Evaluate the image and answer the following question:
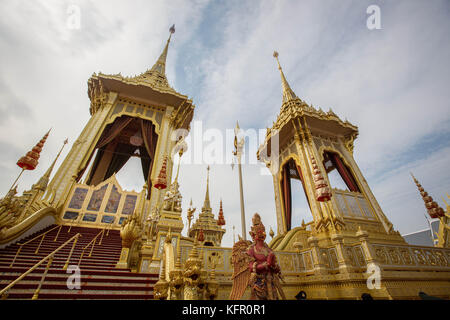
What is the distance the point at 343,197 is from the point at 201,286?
35.0 ft

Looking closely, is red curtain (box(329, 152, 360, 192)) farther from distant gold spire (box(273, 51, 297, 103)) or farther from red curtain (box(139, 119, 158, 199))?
red curtain (box(139, 119, 158, 199))

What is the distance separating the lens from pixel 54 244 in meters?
6.70

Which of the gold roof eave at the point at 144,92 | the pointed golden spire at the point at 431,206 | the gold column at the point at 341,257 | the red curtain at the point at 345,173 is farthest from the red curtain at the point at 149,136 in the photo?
the pointed golden spire at the point at 431,206

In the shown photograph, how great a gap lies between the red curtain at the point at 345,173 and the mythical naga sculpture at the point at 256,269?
37.0 ft

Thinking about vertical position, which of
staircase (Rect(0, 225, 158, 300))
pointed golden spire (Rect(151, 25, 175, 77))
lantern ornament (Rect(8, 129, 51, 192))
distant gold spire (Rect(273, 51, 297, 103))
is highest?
pointed golden spire (Rect(151, 25, 175, 77))

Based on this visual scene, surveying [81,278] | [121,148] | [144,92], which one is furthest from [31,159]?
[121,148]

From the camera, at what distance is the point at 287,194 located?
13617 mm

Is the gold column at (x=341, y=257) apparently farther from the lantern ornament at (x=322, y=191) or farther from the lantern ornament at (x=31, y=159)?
the lantern ornament at (x=31, y=159)

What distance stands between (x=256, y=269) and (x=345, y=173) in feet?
40.2

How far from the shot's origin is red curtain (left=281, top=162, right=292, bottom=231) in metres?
12.8

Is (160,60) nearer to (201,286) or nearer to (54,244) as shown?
(54,244)

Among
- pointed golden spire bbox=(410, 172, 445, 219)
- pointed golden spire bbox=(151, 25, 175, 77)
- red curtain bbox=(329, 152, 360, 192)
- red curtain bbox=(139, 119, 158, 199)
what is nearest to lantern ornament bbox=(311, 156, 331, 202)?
red curtain bbox=(329, 152, 360, 192)

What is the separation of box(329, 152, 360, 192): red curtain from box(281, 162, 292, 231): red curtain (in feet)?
10.7
